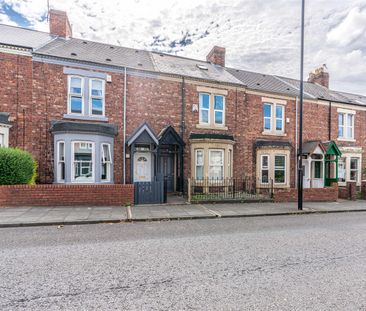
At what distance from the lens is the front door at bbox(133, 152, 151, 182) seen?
47.0 feet

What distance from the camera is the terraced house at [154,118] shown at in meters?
12.4

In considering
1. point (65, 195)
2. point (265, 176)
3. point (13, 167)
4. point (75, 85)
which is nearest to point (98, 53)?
point (75, 85)

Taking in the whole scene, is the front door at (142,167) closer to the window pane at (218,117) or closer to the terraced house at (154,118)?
the terraced house at (154,118)

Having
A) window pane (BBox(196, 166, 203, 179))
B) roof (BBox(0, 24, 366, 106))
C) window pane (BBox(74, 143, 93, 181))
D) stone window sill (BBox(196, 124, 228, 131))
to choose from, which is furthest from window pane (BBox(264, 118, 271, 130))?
window pane (BBox(74, 143, 93, 181))

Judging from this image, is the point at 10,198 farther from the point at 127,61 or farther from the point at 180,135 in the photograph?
the point at 127,61

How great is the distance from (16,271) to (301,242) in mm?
6353

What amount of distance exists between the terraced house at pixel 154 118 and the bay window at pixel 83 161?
5cm

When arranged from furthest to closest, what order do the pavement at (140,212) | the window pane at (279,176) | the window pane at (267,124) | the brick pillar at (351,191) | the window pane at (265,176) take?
the window pane at (267,124)
the window pane at (279,176)
the window pane at (265,176)
the brick pillar at (351,191)
the pavement at (140,212)

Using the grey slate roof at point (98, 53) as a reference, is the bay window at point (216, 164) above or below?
below

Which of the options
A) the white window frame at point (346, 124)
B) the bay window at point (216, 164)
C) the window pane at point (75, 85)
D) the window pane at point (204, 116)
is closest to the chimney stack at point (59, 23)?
the window pane at point (75, 85)

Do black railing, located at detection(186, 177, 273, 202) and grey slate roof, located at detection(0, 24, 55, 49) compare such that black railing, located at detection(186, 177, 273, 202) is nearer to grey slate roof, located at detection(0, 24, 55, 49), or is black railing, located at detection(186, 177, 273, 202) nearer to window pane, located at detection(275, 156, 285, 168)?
window pane, located at detection(275, 156, 285, 168)

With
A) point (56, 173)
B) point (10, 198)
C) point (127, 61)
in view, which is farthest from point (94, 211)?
point (127, 61)

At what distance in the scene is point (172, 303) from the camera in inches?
132

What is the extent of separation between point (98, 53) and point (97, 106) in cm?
400
